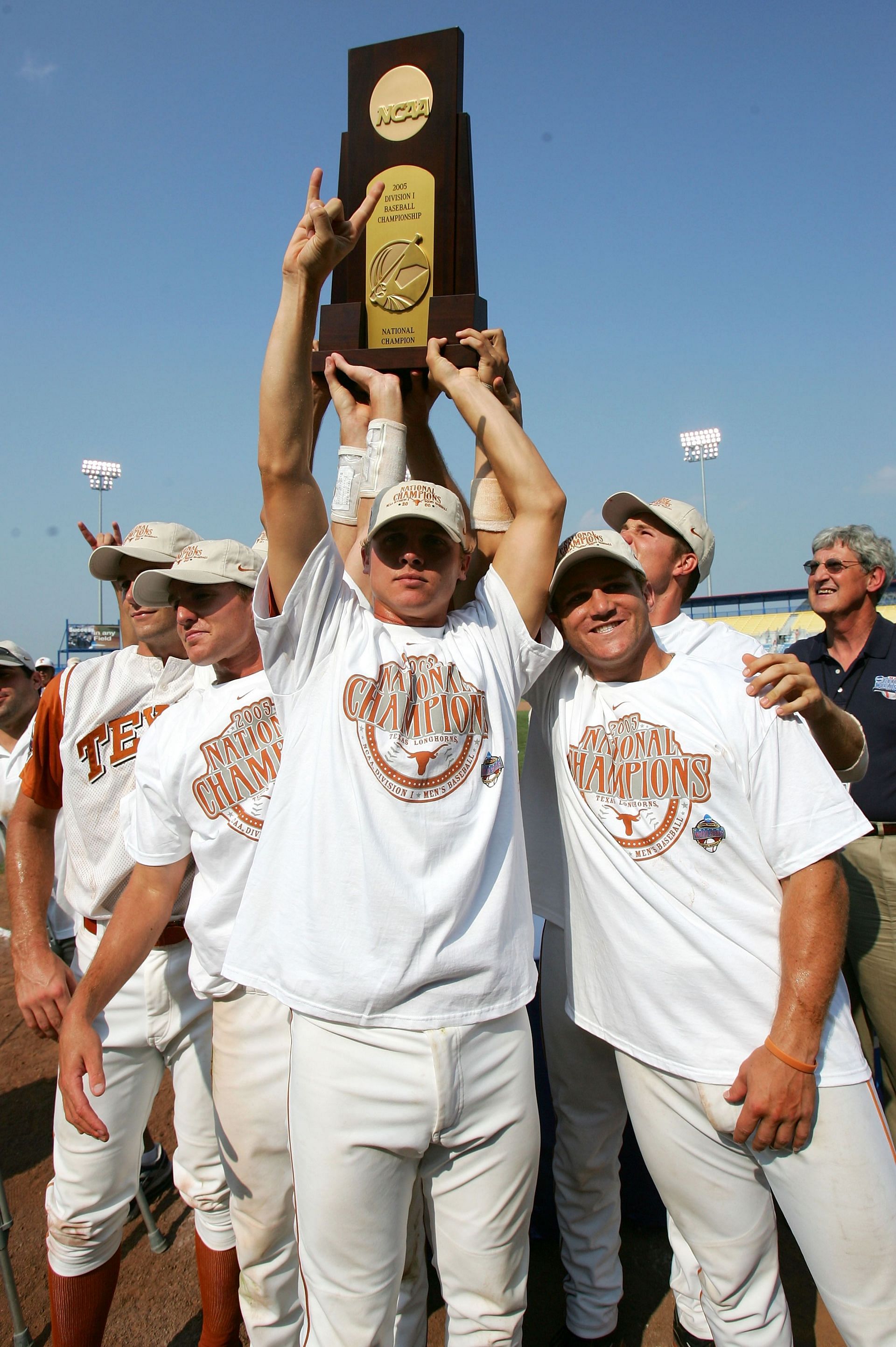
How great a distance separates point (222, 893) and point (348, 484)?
1282 millimetres

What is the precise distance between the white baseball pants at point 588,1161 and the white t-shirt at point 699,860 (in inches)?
14.0

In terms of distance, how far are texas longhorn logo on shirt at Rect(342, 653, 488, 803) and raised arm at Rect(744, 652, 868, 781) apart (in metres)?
0.72

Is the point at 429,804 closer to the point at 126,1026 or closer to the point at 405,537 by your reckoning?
the point at 405,537

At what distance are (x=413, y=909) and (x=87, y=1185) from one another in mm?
1651

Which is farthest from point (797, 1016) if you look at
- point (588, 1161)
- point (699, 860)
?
point (588, 1161)

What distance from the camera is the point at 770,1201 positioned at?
1.97m

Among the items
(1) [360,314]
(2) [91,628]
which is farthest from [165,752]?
(2) [91,628]

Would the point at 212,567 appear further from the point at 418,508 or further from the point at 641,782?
the point at 641,782

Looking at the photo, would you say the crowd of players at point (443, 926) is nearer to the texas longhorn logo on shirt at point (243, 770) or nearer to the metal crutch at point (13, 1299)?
the texas longhorn logo on shirt at point (243, 770)

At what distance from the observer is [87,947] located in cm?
276

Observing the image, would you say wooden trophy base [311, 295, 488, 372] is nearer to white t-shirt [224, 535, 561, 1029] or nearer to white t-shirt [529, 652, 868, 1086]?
white t-shirt [224, 535, 561, 1029]

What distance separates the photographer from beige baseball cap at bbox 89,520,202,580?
3.03 meters

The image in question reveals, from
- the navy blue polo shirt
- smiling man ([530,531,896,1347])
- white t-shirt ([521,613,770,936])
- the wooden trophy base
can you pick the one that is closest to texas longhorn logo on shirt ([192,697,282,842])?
white t-shirt ([521,613,770,936])

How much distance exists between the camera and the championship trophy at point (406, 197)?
2697mm
